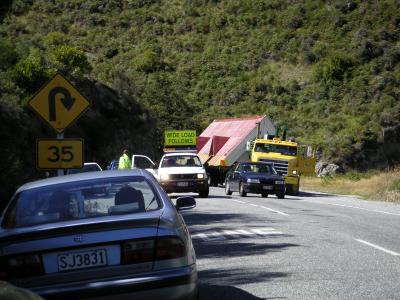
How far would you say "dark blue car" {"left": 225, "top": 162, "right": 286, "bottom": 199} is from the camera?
28.6 m

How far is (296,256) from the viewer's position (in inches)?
419

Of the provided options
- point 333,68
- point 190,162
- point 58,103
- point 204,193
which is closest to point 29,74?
point 190,162

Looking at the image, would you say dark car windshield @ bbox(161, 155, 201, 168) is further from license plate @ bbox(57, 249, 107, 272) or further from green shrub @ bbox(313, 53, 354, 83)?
green shrub @ bbox(313, 53, 354, 83)

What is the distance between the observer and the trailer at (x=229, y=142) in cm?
3853

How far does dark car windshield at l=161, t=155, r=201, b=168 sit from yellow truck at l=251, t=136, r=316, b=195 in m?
6.33

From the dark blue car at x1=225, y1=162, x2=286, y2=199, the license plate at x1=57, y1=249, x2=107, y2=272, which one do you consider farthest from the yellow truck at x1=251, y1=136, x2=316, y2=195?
the license plate at x1=57, y1=249, x2=107, y2=272

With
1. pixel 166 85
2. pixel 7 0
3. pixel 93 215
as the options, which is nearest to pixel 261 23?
pixel 166 85

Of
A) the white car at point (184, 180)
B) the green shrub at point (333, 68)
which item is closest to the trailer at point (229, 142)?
the white car at point (184, 180)

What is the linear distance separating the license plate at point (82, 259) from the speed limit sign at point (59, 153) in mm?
8212

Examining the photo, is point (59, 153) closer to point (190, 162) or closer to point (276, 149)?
point (190, 162)

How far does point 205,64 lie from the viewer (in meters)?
74.8

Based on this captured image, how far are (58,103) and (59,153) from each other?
39.7 inches

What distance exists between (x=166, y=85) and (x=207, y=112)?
195 inches

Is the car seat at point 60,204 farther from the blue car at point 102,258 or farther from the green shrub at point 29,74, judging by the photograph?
the green shrub at point 29,74
